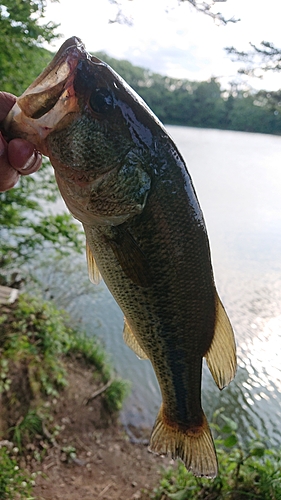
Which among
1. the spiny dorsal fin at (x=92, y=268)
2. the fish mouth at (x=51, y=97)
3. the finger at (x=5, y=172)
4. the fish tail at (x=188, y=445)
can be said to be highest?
the fish mouth at (x=51, y=97)

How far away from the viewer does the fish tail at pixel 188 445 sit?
6.34 ft

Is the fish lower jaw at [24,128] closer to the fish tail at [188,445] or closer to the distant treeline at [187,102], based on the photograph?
the fish tail at [188,445]

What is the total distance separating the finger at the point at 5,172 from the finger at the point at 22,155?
0.09 ft

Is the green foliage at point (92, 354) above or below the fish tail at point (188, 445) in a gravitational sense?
below

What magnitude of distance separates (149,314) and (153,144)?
2.52ft

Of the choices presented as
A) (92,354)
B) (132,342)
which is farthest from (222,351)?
(92,354)

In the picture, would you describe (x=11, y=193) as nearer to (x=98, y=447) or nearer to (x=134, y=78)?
(x=98, y=447)

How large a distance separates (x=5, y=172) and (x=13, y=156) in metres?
0.19

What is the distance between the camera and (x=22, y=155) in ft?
5.54

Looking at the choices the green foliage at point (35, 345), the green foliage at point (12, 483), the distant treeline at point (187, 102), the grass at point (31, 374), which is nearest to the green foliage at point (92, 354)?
the grass at point (31, 374)

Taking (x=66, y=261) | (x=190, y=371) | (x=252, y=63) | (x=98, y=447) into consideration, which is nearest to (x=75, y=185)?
(x=190, y=371)

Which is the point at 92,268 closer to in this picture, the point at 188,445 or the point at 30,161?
the point at 30,161

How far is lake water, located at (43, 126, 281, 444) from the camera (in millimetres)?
6598

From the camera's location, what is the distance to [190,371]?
1976mm
